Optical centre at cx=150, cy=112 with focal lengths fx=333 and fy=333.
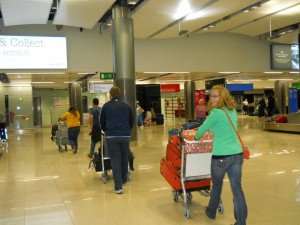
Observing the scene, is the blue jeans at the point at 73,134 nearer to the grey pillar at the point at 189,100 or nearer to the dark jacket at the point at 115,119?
the dark jacket at the point at 115,119

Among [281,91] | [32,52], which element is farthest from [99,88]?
[281,91]

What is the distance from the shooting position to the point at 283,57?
18.7 m

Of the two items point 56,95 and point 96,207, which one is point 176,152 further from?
point 56,95

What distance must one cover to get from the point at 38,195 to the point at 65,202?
76 cm

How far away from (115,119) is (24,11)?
25.4ft

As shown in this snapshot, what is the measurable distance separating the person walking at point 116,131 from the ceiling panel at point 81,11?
6.04 metres

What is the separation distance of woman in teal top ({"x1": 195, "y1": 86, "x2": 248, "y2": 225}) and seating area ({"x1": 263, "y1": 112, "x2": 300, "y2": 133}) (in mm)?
11879

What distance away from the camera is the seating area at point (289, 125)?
14.3m

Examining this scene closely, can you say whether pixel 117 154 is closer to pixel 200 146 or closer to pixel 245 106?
pixel 200 146

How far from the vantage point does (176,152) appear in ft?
14.5

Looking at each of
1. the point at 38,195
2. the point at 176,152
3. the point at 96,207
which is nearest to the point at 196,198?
the point at 176,152

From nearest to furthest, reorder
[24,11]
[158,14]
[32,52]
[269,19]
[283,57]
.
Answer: [24,11] < [158,14] < [32,52] < [269,19] < [283,57]

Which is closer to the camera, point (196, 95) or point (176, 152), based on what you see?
point (176, 152)

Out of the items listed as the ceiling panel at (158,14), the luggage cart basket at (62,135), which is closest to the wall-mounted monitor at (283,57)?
the ceiling panel at (158,14)
